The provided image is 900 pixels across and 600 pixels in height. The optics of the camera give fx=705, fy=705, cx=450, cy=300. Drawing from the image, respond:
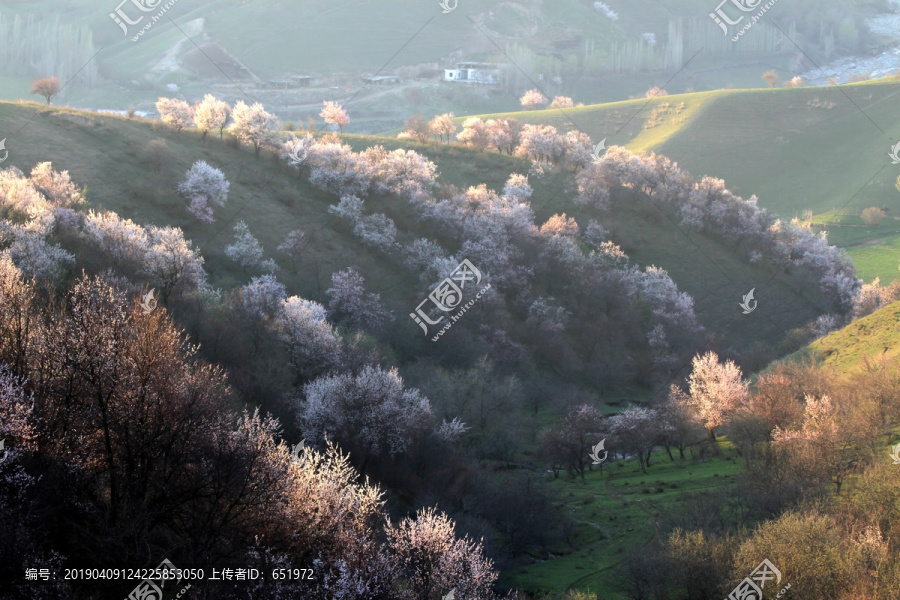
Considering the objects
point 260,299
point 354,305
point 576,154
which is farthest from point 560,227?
point 260,299

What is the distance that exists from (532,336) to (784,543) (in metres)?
35.5

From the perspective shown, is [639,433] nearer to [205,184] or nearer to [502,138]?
[205,184]

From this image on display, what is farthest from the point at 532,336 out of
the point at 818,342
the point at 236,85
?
the point at 236,85

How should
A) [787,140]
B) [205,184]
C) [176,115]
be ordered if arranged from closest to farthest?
[205,184] < [176,115] < [787,140]

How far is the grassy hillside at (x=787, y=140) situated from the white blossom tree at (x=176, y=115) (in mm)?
57543

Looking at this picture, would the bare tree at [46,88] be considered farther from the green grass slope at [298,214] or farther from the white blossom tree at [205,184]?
the white blossom tree at [205,184]

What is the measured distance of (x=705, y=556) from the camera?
20719 mm

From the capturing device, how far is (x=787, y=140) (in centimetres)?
10675

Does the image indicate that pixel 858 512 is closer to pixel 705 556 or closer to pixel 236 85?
pixel 705 556

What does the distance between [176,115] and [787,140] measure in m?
87.8

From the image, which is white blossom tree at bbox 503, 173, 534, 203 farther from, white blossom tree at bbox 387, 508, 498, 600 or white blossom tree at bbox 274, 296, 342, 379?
white blossom tree at bbox 387, 508, 498, 600

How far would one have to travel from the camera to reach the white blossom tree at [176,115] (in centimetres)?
6191

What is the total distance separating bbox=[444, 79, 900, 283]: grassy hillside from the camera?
9206 cm

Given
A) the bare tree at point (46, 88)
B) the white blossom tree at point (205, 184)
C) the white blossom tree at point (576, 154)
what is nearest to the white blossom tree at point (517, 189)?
the white blossom tree at point (576, 154)
